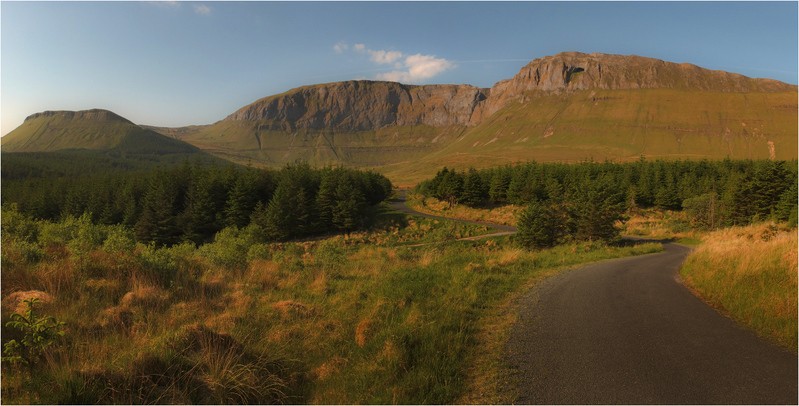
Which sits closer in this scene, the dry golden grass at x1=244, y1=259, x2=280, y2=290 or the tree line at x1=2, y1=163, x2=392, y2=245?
the dry golden grass at x1=244, y1=259, x2=280, y2=290

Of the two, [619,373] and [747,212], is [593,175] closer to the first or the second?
[747,212]

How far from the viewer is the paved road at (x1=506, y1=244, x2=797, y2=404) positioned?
4.66 meters

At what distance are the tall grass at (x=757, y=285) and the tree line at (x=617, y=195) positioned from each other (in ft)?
65.8

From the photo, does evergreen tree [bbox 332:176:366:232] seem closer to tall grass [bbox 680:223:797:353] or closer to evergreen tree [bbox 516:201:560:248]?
evergreen tree [bbox 516:201:560:248]

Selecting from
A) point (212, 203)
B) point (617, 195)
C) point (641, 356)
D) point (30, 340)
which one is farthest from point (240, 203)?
point (641, 356)

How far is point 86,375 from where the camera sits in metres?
4.26

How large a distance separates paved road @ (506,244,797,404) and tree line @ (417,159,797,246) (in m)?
23.5

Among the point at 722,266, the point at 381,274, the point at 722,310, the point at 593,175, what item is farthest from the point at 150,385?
the point at 593,175

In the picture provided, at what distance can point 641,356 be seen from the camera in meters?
5.69

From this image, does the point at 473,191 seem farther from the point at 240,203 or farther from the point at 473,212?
the point at 240,203

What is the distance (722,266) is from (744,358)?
606 cm

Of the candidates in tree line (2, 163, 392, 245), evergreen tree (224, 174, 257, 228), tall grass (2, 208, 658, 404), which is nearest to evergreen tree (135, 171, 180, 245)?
tree line (2, 163, 392, 245)

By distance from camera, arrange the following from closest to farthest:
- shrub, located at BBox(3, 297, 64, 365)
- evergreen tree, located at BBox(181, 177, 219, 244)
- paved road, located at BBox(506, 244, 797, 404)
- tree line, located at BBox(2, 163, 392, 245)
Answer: shrub, located at BBox(3, 297, 64, 365), paved road, located at BBox(506, 244, 797, 404), tree line, located at BBox(2, 163, 392, 245), evergreen tree, located at BBox(181, 177, 219, 244)

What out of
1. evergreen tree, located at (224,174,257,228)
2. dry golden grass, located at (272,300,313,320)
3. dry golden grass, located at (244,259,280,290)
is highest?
dry golden grass, located at (272,300,313,320)
